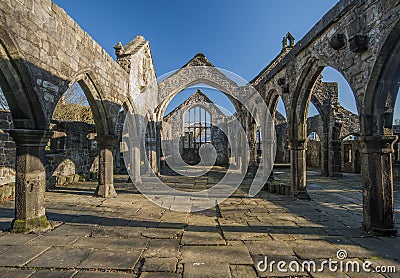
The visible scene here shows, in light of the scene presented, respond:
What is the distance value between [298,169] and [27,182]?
19.5 ft

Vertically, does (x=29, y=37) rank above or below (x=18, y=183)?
above

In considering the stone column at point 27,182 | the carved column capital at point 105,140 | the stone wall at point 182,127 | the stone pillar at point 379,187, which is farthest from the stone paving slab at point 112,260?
the stone wall at point 182,127

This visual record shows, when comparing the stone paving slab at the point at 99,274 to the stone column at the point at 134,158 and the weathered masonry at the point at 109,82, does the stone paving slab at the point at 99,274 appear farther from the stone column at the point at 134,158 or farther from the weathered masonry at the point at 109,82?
the stone column at the point at 134,158

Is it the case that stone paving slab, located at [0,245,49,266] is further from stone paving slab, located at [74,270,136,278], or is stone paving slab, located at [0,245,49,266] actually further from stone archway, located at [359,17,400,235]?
stone archway, located at [359,17,400,235]

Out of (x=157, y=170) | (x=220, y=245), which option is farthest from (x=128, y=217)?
(x=157, y=170)

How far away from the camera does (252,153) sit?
11.3 meters

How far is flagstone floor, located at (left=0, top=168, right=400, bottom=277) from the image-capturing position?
8.80 feet

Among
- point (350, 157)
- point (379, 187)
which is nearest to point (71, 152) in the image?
point (379, 187)

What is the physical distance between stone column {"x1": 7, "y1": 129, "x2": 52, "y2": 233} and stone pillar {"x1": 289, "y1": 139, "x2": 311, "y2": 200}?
5.62 m

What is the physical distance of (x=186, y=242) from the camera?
346 centimetres

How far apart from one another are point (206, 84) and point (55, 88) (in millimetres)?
10252

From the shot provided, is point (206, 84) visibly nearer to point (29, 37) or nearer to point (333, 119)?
point (333, 119)

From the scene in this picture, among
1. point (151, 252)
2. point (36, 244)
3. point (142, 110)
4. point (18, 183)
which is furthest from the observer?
point (142, 110)

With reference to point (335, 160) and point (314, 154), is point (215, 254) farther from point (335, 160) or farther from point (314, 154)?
point (314, 154)
